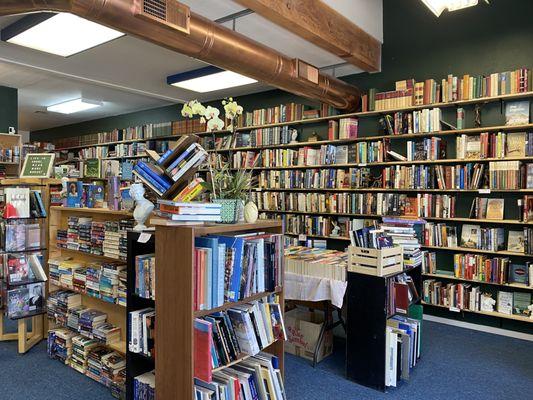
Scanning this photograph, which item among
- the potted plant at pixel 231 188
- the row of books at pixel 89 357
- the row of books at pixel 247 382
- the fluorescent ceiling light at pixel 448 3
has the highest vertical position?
the fluorescent ceiling light at pixel 448 3

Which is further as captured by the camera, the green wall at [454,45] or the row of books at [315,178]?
the row of books at [315,178]

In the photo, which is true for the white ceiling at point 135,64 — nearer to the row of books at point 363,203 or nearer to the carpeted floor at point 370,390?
the row of books at point 363,203

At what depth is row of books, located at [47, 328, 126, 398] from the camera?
2.77 meters

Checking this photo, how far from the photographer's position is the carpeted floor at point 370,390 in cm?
277

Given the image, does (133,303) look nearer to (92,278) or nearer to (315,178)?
(92,278)

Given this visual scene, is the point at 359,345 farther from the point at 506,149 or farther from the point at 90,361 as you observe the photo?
the point at 506,149

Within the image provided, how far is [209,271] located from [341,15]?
3.19 meters

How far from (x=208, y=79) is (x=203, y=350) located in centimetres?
407

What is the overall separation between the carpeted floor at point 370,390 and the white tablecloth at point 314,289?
58 centimetres

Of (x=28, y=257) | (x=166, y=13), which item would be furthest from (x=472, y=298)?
(x=28, y=257)

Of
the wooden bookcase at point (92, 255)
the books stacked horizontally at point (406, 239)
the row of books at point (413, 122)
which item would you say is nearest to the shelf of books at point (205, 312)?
the wooden bookcase at point (92, 255)

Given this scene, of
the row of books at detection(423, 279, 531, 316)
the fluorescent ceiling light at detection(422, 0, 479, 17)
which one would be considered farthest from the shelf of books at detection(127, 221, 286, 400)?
the row of books at detection(423, 279, 531, 316)

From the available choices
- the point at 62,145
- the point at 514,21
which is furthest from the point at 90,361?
the point at 62,145

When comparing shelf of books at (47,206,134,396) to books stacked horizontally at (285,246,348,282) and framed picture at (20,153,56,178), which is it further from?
books stacked horizontally at (285,246,348,282)
